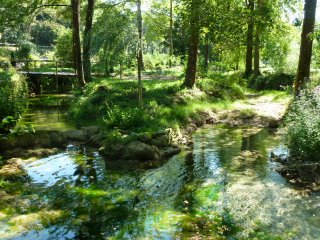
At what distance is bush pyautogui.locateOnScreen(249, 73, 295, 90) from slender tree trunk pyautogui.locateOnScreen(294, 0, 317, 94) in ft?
27.7

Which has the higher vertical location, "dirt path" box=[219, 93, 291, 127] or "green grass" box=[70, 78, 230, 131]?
"green grass" box=[70, 78, 230, 131]

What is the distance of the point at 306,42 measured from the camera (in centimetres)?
1346

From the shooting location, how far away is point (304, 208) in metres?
6.84

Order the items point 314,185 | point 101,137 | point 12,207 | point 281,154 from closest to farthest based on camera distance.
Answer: point 12,207, point 314,185, point 281,154, point 101,137

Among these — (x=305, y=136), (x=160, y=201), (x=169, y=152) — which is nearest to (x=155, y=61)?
(x=169, y=152)

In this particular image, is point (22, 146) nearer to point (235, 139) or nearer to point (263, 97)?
point (235, 139)

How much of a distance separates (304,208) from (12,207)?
559 cm

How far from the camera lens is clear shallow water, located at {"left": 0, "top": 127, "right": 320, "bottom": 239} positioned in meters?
6.11

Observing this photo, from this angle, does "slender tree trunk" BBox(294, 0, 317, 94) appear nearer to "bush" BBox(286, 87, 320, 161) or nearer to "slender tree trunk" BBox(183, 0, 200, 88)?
"slender tree trunk" BBox(183, 0, 200, 88)

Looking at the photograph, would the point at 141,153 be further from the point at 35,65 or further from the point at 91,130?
the point at 35,65

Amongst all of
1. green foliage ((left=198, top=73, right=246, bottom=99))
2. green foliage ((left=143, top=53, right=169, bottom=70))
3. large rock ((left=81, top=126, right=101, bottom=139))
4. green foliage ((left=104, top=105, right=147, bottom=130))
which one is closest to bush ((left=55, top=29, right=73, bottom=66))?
green foliage ((left=143, top=53, right=169, bottom=70))

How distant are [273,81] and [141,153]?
50.9 feet

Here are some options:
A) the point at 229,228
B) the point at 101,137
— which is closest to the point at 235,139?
the point at 101,137

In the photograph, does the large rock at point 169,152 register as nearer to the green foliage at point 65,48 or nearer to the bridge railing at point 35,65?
the bridge railing at point 35,65
